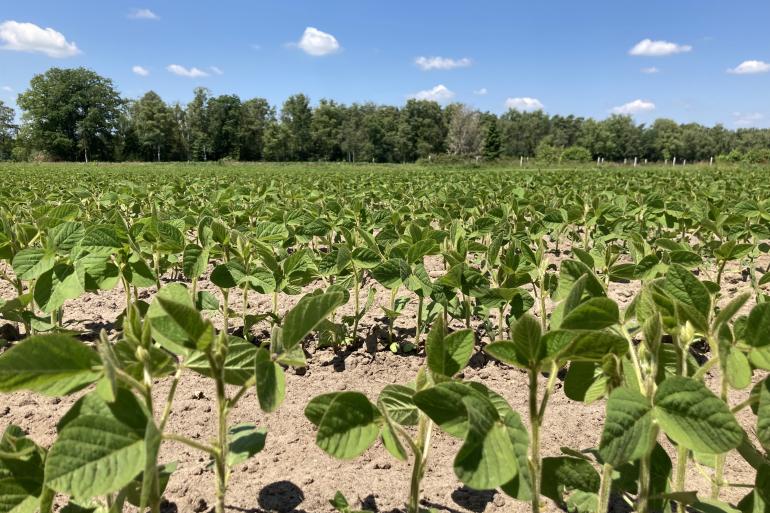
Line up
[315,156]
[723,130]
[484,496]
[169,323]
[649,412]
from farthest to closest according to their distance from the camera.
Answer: [723,130] → [315,156] → [484,496] → [169,323] → [649,412]

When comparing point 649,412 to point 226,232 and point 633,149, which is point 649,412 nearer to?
point 226,232

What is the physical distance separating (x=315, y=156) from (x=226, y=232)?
8237 cm

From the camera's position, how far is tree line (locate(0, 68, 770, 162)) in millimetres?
72562

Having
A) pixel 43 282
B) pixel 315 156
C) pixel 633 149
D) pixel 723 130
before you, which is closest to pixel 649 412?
pixel 43 282

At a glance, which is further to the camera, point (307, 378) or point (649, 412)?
point (307, 378)

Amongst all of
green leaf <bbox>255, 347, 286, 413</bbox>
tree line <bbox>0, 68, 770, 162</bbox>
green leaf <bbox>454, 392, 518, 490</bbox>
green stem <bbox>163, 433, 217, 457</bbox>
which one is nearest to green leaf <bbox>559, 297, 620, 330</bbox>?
green leaf <bbox>454, 392, 518, 490</bbox>

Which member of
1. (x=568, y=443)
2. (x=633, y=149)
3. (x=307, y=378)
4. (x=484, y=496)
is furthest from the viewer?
(x=633, y=149)

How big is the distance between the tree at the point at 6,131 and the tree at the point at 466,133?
2705 inches

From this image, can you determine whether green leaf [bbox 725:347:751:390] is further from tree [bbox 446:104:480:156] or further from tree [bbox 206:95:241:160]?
tree [bbox 206:95:241:160]

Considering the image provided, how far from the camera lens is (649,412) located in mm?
819

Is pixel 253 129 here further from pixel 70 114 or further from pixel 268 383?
pixel 268 383

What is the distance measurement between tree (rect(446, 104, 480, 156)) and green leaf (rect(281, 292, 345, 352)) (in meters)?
81.4

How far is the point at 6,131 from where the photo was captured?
81.2 metres

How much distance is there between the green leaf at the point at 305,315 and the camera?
3.09 ft
